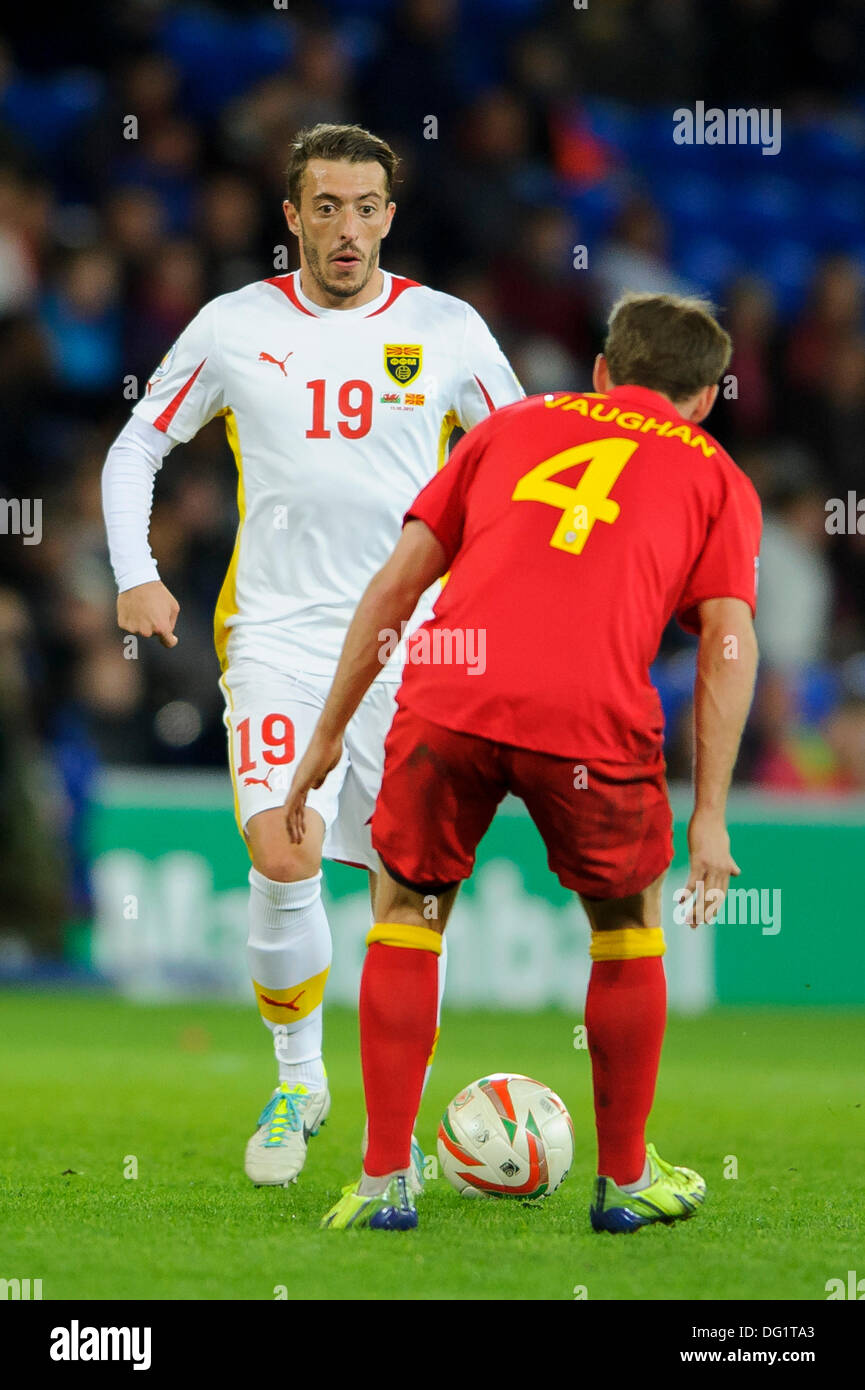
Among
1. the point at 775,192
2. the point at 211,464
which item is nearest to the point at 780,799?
the point at 211,464

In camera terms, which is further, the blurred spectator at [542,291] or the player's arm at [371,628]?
the blurred spectator at [542,291]

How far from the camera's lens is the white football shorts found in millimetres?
4688

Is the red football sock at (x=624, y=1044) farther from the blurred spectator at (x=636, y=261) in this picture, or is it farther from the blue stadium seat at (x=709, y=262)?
the blue stadium seat at (x=709, y=262)

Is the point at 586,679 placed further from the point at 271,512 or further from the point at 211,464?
the point at 211,464

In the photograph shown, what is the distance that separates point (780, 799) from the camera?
9031mm

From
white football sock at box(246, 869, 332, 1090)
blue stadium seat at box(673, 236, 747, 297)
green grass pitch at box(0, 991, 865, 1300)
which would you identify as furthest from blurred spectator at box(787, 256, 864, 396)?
white football sock at box(246, 869, 332, 1090)

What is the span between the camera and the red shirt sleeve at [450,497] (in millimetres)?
3879

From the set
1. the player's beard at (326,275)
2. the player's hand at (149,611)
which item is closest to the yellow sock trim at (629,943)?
the player's hand at (149,611)

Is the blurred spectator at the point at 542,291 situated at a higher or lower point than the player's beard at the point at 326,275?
higher

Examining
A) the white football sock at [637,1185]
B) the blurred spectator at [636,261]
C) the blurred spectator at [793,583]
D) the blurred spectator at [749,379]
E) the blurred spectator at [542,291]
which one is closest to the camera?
the white football sock at [637,1185]

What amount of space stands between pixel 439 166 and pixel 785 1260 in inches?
364

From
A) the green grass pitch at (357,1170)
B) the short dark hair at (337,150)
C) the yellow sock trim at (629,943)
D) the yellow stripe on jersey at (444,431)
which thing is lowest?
the green grass pitch at (357,1170)

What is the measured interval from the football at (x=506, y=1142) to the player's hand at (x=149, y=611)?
51.8 inches

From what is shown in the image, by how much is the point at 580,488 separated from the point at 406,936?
3.10 ft
